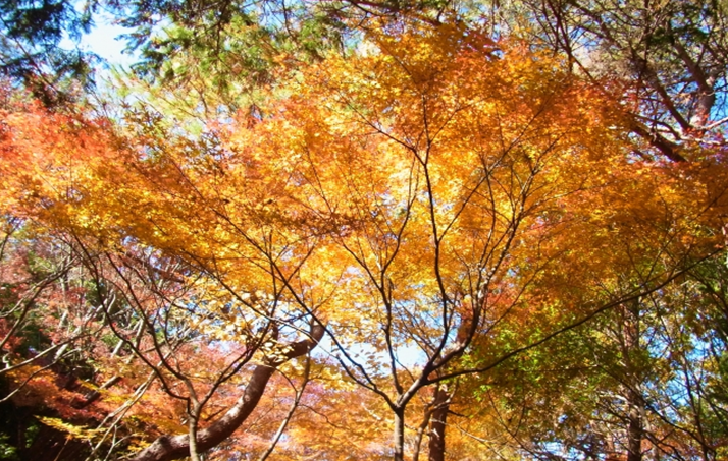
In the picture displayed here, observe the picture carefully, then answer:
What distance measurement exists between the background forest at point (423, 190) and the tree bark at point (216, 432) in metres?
0.05

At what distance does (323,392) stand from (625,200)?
7655mm

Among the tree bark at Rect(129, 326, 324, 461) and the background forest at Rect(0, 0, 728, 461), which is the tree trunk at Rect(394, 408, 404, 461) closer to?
the background forest at Rect(0, 0, 728, 461)

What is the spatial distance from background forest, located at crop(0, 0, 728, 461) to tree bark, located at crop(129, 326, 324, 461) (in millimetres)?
45

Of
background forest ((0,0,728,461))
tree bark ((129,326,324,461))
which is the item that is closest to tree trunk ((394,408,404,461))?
background forest ((0,0,728,461))

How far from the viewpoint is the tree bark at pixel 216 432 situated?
6348mm

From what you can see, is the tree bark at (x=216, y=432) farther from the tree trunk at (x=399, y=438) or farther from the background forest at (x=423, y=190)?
the tree trunk at (x=399, y=438)

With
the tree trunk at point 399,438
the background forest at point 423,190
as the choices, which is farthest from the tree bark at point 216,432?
the tree trunk at point 399,438

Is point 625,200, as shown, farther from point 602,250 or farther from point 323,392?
point 323,392

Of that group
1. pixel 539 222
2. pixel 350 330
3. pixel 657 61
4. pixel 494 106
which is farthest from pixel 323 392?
pixel 657 61

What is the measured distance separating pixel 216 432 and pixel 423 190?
4913 mm

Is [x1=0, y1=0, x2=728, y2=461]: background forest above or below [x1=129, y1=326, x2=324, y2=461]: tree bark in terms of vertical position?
above

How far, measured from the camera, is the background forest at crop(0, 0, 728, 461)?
12.6ft

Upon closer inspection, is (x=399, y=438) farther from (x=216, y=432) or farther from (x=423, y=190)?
(x=216, y=432)

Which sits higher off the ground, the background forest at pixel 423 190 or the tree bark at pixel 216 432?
the background forest at pixel 423 190
